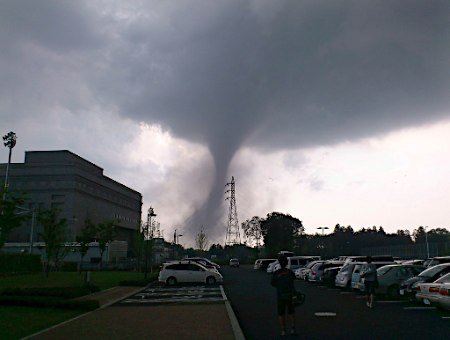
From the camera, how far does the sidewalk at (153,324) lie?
11055 mm

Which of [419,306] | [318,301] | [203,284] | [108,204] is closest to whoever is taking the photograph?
[419,306]

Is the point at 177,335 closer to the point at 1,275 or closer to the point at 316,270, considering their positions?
the point at 316,270

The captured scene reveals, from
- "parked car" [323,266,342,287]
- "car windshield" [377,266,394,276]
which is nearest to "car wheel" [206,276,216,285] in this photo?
"parked car" [323,266,342,287]

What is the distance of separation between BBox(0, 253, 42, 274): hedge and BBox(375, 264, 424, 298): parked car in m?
35.7

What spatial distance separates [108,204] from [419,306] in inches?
3724

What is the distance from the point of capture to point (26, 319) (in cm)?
1417

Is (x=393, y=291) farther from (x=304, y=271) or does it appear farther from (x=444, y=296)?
(x=304, y=271)

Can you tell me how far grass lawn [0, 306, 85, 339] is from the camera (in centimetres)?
1186

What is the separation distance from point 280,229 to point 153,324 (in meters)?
99.2

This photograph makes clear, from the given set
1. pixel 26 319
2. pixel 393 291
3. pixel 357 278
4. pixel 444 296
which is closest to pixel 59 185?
pixel 357 278

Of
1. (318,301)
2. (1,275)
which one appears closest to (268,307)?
(318,301)

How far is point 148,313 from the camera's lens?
15.5 m

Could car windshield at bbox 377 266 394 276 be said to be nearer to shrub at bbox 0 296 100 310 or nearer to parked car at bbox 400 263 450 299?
parked car at bbox 400 263 450 299

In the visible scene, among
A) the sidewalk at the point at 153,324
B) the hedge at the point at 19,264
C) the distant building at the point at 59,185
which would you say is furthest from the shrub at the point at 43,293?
the distant building at the point at 59,185
